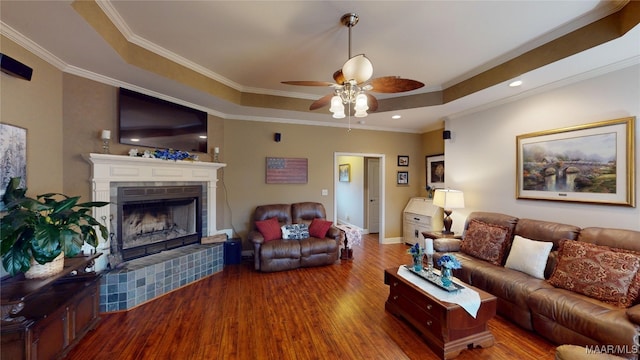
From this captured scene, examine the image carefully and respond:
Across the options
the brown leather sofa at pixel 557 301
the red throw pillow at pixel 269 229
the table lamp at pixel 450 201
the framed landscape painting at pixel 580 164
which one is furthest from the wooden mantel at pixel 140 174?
the framed landscape painting at pixel 580 164

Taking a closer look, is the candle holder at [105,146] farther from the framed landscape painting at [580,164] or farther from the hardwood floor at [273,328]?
the framed landscape painting at [580,164]

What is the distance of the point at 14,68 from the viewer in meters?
1.92

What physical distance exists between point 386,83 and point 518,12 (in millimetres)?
1302

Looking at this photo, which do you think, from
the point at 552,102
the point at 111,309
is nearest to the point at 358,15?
the point at 552,102

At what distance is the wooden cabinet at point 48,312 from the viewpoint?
5.20 feet

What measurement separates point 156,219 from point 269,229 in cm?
162

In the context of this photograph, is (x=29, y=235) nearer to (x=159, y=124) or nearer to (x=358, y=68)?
(x=159, y=124)

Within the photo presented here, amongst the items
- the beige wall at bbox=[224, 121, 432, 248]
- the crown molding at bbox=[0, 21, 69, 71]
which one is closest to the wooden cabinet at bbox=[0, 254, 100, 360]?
the crown molding at bbox=[0, 21, 69, 71]

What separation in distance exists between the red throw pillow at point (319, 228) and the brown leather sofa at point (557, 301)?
1.99m

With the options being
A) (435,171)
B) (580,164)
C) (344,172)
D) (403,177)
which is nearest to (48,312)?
(580,164)

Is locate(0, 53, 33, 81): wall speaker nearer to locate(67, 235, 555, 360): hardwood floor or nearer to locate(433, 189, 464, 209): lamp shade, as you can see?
locate(67, 235, 555, 360): hardwood floor

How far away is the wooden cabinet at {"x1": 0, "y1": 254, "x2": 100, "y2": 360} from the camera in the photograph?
1585mm

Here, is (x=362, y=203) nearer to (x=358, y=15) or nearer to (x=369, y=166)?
(x=369, y=166)

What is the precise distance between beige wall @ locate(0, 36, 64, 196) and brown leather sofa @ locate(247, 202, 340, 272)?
2.35 metres
